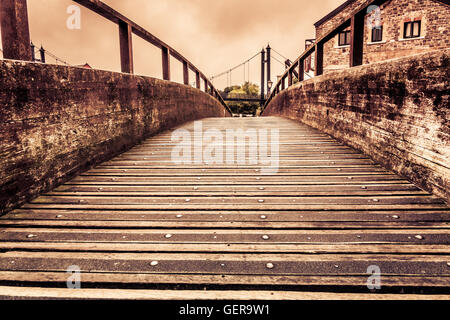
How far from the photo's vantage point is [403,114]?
265cm

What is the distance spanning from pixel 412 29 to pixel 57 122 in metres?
19.7

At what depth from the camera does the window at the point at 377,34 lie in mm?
17781

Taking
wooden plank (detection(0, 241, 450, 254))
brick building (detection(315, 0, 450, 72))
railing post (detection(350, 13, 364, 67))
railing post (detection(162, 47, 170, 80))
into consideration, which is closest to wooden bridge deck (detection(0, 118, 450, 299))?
wooden plank (detection(0, 241, 450, 254))

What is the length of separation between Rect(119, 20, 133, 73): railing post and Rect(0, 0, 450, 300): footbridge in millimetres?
14

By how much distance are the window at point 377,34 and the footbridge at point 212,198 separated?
17.0 meters

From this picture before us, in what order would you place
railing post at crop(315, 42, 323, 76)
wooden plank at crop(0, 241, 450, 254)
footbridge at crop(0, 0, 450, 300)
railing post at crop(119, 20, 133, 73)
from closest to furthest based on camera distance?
footbridge at crop(0, 0, 450, 300), wooden plank at crop(0, 241, 450, 254), railing post at crop(119, 20, 133, 73), railing post at crop(315, 42, 323, 76)

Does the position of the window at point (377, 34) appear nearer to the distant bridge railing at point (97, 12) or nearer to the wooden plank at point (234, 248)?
the distant bridge railing at point (97, 12)

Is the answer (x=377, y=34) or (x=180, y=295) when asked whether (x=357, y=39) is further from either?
(x=377, y=34)

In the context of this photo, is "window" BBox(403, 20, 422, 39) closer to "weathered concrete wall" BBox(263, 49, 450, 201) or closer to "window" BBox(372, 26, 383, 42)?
"window" BBox(372, 26, 383, 42)

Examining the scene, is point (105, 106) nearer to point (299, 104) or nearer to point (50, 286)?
point (50, 286)

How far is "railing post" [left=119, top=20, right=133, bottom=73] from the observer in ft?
13.1

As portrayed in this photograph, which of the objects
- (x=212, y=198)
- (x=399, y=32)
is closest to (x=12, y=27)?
(x=212, y=198)

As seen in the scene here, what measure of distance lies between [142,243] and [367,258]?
1205 mm

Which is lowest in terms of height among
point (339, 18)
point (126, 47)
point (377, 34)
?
point (126, 47)
